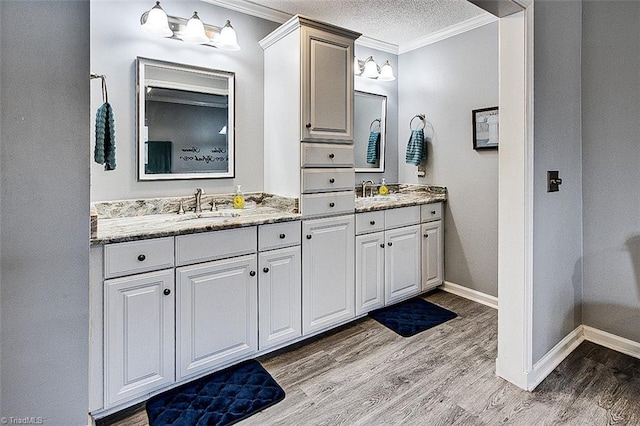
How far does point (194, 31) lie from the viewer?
233 centimetres

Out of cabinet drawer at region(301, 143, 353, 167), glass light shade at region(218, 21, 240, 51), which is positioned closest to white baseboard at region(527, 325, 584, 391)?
cabinet drawer at region(301, 143, 353, 167)

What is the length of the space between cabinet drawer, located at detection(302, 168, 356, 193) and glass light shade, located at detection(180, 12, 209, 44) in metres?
1.08

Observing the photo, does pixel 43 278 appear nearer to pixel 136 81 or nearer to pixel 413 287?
pixel 136 81

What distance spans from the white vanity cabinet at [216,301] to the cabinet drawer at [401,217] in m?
1.18

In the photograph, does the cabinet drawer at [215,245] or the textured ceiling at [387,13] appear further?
the textured ceiling at [387,13]

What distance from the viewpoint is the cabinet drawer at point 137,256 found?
5.56ft

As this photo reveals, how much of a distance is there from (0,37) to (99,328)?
1.36 m

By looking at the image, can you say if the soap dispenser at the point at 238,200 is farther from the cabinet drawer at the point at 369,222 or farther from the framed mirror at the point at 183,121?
the cabinet drawer at the point at 369,222

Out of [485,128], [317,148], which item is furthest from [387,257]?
[485,128]

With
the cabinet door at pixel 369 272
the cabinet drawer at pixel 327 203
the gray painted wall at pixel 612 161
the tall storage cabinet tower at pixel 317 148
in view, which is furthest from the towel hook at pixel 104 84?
the gray painted wall at pixel 612 161

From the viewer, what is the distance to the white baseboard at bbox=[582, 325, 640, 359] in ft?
7.41

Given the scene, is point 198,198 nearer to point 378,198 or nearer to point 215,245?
point 215,245

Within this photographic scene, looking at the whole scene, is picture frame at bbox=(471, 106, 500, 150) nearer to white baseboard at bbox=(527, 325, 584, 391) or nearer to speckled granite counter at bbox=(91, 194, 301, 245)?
white baseboard at bbox=(527, 325, 584, 391)

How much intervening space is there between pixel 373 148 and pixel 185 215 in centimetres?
189
